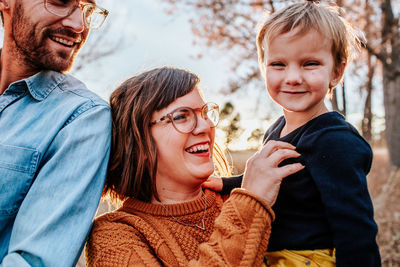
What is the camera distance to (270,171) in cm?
153

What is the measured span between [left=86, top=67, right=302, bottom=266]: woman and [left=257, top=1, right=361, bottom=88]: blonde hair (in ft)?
1.63

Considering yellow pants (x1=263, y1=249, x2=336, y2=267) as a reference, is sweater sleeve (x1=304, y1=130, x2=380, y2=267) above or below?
above

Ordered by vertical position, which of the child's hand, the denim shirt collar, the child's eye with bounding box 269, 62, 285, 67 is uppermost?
the child's eye with bounding box 269, 62, 285, 67

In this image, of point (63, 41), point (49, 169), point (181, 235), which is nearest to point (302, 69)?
point (181, 235)

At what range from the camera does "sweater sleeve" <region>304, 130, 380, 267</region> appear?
1.43 meters

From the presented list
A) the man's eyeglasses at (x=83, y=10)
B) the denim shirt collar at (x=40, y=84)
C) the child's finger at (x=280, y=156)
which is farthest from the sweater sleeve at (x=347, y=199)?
the man's eyeglasses at (x=83, y=10)

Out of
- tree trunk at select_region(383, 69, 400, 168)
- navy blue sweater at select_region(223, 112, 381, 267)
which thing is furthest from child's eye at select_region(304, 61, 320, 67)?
tree trunk at select_region(383, 69, 400, 168)

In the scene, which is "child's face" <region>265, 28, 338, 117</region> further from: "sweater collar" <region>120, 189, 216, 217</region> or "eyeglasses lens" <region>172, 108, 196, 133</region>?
"sweater collar" <region>120, 189, 216, 217</region>

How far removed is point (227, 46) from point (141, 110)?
5.95 meters

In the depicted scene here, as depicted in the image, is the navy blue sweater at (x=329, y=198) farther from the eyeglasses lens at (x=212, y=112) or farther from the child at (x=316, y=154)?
the eyeglasses lens at (x=212, y=112)

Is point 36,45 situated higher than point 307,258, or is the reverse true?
point 36,45

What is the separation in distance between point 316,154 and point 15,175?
1329mm

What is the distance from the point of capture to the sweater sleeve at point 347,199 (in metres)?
1.43

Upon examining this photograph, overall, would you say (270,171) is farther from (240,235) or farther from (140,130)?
(140,130)
